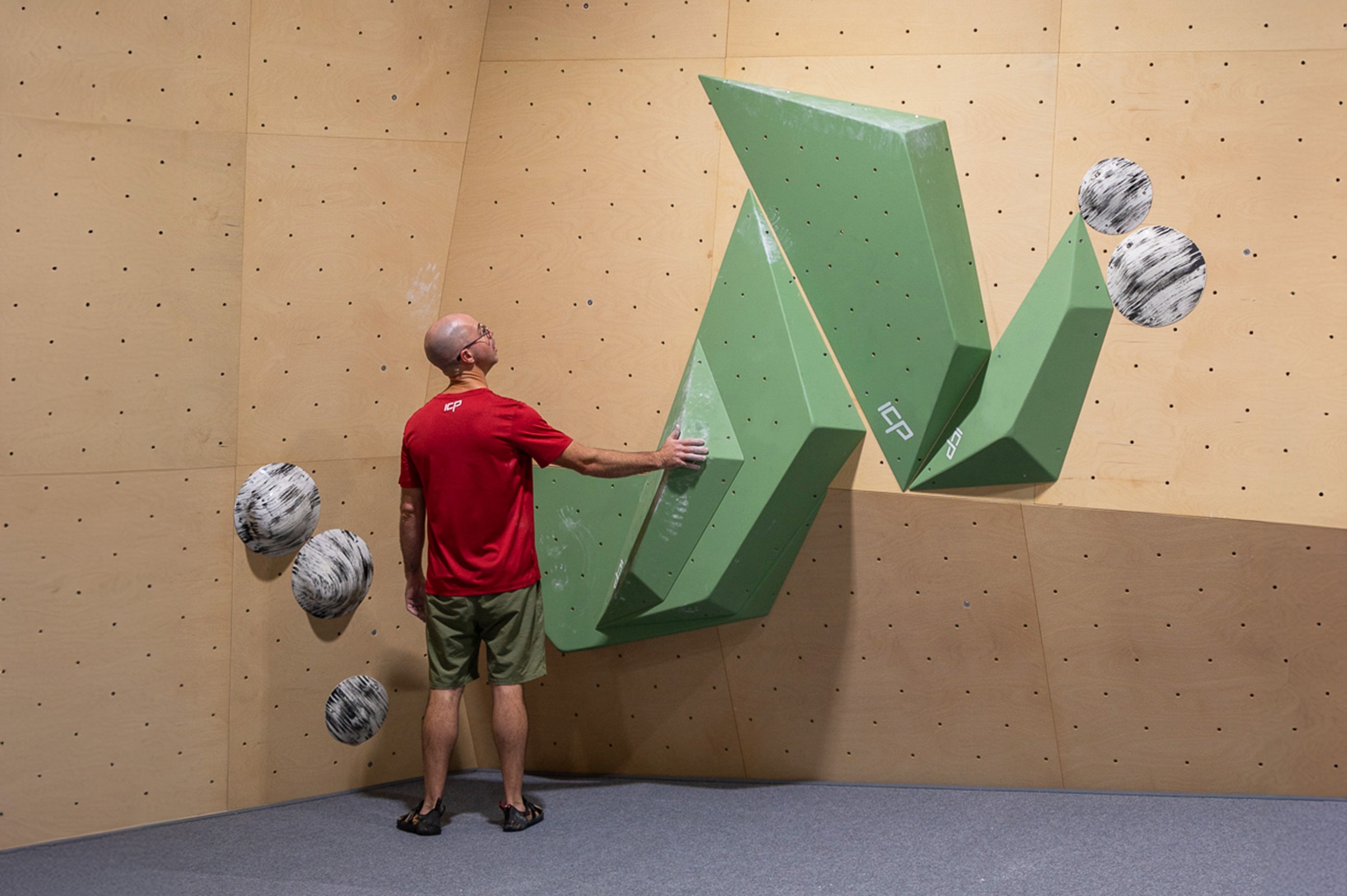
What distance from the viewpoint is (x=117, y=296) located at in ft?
8.79

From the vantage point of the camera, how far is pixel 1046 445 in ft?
9.11

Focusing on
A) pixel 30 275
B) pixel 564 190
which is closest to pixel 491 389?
pixel 564 190

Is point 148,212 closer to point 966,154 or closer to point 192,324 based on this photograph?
point 192,324

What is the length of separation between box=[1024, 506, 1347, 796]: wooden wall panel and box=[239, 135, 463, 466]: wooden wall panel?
6.07 ft

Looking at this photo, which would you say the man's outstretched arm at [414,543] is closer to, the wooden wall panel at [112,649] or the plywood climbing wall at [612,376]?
the plywood climbing wall at [612,376]

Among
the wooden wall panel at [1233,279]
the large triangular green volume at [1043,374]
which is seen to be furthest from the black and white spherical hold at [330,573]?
the wooden wall panel at [1233,279]

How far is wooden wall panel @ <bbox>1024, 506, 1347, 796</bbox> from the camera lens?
8.96 feet

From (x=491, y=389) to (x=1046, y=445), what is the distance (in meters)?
1.57

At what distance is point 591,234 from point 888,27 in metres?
1.00

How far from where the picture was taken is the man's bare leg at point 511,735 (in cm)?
270

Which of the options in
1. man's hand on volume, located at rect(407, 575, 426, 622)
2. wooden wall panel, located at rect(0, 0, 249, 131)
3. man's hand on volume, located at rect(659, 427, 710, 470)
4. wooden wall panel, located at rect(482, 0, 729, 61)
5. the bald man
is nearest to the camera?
wooden wall panel, located at rect(0, 0, 249, 131)

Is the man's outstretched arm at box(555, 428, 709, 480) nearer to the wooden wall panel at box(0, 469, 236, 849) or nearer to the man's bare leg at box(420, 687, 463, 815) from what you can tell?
the man's bare leg at box(420, 687, 463, 815)

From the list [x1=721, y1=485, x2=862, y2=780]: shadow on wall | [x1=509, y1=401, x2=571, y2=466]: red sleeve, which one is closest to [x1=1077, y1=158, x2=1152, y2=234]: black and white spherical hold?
[x1=721, y1=485, x2=862, y2=780]: shadow on wall

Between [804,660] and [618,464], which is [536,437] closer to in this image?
[618,464]
